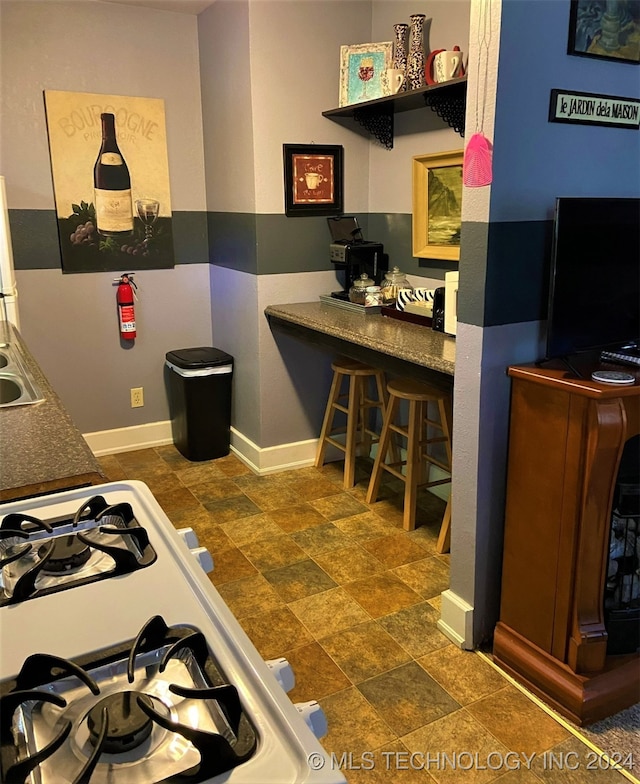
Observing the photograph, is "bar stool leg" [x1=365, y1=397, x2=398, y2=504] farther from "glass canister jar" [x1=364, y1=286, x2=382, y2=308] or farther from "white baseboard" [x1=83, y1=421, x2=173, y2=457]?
"white baseboard" [x1=83, y1=421, x2=173, y2=457]

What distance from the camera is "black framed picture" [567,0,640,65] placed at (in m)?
1.84

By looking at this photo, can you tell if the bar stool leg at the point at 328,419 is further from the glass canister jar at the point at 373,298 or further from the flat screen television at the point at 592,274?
the flat screen television at the point at 592,274

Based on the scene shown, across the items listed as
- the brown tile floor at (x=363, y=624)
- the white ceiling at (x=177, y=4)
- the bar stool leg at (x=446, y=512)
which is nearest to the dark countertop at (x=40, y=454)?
the brown tile floor at (x=363, y=624)

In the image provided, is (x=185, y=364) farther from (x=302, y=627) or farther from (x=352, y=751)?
(x=352, y=751)

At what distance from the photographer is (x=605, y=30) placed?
1.89 meters

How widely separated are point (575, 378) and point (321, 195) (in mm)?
2082

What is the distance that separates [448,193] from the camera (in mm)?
3053

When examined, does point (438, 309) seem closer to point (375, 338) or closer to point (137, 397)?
point (375, 338)

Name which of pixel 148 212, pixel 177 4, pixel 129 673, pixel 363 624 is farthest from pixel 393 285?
pixel 129 673

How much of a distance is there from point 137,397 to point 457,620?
2468 millimetres

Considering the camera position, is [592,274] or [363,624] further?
[363,624]

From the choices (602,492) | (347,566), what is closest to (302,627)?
(347,566)

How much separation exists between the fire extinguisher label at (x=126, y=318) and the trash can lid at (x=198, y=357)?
0.27 m

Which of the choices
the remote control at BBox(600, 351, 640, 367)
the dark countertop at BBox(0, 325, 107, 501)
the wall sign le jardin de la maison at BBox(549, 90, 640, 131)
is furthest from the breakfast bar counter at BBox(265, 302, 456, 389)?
the dark countertop at BBox(0, 325, 107, 501)
